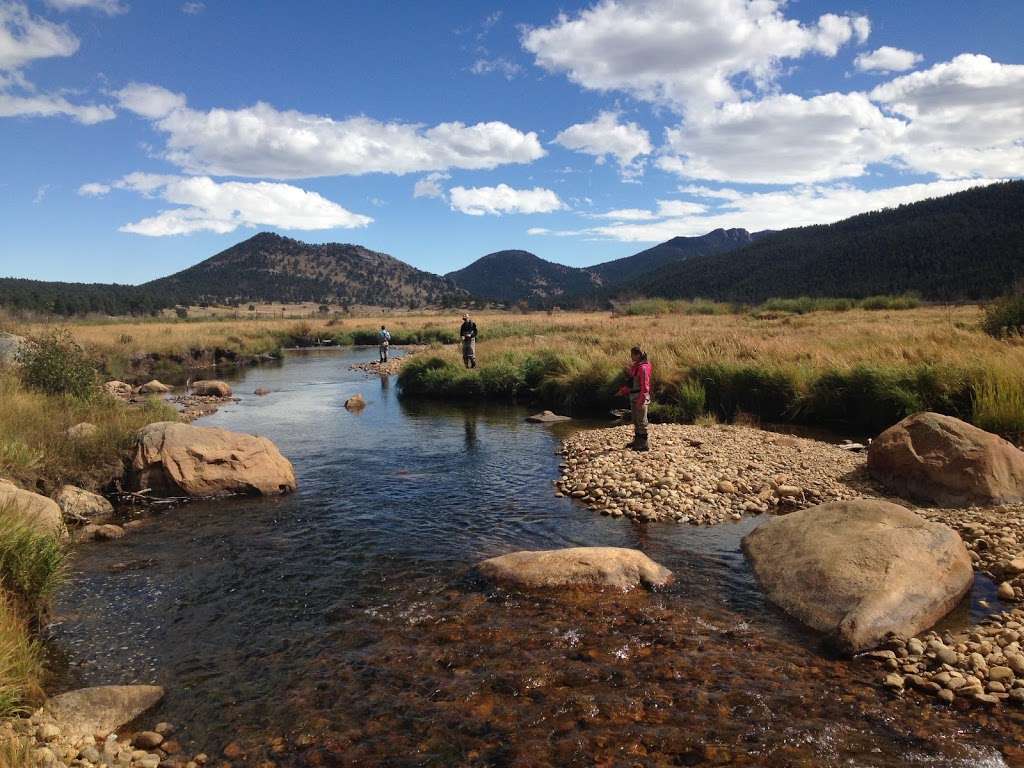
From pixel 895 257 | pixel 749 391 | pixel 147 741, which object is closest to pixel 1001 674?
pixel 147 741

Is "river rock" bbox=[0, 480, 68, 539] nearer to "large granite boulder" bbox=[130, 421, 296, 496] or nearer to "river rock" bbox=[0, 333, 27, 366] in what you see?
"large granite boulder" bbox=[130, 421, 296, 496]

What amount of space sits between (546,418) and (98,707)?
49.1 feet

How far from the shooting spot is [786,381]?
57.6ft

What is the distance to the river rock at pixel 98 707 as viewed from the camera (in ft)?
16.4

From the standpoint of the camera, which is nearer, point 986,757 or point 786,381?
point 986,757

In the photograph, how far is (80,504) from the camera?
1049cm

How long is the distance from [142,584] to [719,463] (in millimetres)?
9497

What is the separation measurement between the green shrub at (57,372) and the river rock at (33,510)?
7559mm

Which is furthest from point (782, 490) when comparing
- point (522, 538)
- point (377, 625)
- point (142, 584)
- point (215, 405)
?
point (215, 405)

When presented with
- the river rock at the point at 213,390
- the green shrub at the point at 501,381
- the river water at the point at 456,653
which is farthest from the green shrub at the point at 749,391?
the river rock at the point at 213,390

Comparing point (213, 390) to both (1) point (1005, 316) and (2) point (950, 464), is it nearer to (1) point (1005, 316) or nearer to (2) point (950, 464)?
(2) point (950, 464)

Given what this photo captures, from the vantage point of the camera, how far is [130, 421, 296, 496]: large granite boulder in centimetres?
1153

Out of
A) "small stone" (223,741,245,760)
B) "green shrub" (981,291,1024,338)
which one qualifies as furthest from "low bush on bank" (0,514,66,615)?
"green shrub" (981,291,1024,338)

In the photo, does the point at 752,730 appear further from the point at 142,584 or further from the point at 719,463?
the point at 719,463
